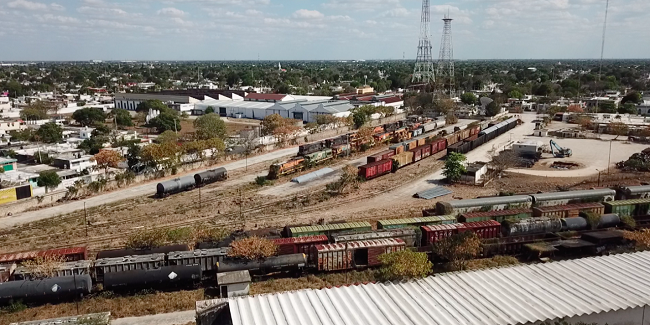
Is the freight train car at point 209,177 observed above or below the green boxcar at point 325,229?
below

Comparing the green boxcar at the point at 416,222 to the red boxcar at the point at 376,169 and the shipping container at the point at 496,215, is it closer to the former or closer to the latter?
the shipping container at the point at 496,215

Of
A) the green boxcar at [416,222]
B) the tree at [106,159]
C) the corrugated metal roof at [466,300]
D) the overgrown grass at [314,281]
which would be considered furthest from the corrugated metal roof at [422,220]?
the tree at [106,159]

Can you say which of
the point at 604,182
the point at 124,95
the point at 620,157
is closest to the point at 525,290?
the point at 604,182

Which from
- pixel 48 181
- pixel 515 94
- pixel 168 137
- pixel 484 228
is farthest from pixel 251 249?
pixel 515 94

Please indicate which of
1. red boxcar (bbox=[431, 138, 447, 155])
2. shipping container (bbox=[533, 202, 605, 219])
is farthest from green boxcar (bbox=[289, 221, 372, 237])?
red boxcar (bbox=[431, 138, 447, 155])

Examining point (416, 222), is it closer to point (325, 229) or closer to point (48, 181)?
point (325, 229)

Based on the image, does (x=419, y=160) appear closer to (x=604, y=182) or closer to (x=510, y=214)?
(x=604, y=182)
